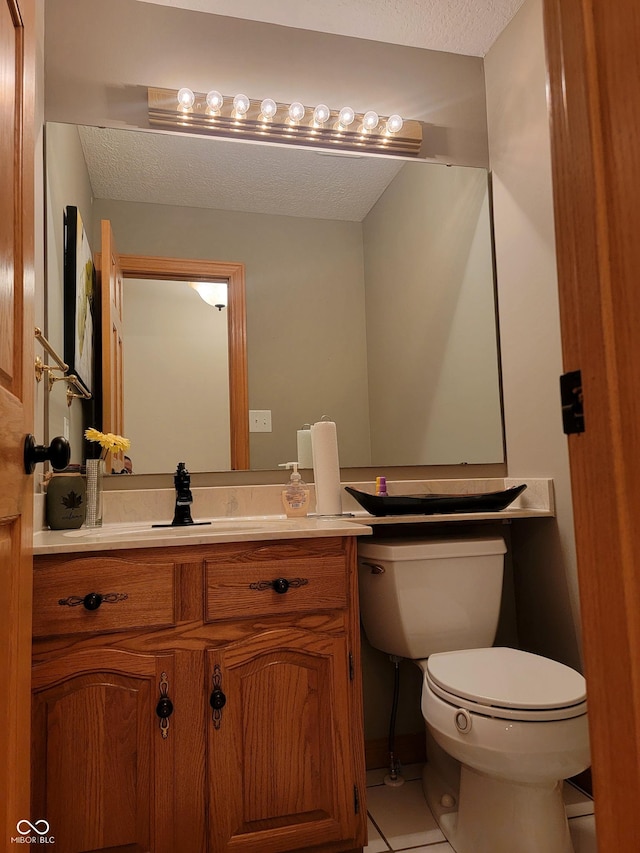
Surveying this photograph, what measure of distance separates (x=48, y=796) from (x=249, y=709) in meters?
0.42

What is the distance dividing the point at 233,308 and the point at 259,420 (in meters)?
0.40

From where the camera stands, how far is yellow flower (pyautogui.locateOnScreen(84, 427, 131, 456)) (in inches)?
66.9

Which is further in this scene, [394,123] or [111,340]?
[394,123]

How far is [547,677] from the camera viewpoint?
1.40 metres

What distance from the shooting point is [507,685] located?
1360 millimetres

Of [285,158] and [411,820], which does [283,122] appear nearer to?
[285,158]

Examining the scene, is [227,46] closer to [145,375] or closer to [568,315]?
[145,375]

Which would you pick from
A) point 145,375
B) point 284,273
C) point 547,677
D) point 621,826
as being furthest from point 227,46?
point 621,826

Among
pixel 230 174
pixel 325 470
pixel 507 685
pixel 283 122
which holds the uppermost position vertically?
pixel 283 122

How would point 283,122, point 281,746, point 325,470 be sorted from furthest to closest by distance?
point 283,122
point 325,470
point 281,746

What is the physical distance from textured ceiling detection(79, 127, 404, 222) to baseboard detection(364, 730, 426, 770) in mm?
1818

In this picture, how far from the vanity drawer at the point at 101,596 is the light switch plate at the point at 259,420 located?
2.48 ft

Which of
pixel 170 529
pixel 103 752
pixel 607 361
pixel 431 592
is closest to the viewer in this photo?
pixel 607 361

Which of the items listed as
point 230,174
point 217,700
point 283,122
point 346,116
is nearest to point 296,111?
point 283,122
